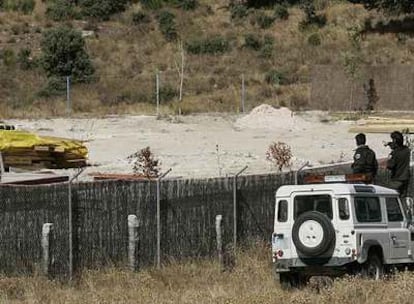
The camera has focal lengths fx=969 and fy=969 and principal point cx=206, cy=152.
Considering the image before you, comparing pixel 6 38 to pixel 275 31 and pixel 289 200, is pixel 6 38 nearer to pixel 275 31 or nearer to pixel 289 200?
pixel 275 31

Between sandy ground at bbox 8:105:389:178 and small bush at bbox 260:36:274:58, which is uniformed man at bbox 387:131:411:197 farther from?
small bush at bbox 260:36:274:58

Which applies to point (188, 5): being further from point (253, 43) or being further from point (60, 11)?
point (253, 43)

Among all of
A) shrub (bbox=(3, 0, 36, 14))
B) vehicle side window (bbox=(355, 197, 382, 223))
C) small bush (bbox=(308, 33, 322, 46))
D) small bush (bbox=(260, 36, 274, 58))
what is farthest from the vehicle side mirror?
shrub (bbox=(3, 0, 36, 14))

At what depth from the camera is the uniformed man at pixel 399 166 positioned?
667 inches

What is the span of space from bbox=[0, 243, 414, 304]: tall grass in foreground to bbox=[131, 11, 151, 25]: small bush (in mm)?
51789

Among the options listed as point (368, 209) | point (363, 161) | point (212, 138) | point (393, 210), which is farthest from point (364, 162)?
point (212, 138)

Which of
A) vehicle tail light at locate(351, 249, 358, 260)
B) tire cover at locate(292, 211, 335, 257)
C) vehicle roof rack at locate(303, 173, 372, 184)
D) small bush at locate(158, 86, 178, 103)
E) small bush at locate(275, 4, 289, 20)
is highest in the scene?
small bush at locate(275, 4, 289, 20)

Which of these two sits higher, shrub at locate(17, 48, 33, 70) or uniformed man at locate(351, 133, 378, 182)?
shrub at locate(17, 48, 33, 70)

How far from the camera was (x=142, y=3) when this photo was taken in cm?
7125

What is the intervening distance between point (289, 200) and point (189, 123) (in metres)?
25.3

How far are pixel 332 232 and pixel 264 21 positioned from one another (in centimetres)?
5330

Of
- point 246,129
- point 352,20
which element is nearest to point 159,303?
point 246,129

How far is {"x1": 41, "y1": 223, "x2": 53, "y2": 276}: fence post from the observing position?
1368cm

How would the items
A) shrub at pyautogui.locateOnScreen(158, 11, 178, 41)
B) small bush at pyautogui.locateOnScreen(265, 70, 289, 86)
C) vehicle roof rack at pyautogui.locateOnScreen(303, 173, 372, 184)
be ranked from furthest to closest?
shrub at pyautogui.locateOnScreen(158, 11, 178, 41), small bush at pyautogui.locateOnScreen(265, 70, 289, 86), vehicle roof rack at pyautogui.locateOnScreen(303, 173, 372, 184)
